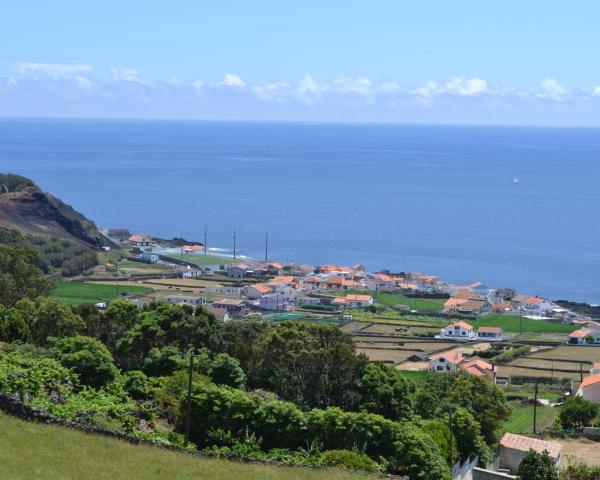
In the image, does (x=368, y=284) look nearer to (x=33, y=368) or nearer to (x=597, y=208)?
(x=33, y=368)

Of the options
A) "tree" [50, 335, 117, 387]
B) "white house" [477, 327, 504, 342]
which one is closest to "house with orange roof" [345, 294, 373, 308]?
"white house" [477, 327, 504, 342]

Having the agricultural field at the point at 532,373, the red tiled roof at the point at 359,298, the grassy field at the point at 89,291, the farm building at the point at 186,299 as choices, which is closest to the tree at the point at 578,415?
the agricultural field at the point at 532,373

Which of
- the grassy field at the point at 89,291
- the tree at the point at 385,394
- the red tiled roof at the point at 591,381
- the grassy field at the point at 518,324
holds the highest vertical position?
the tree at the point at 385,394

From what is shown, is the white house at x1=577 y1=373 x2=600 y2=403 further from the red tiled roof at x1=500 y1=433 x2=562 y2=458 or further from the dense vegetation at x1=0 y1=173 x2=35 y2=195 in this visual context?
the dense vegetation at x1=0 y1=173 x2=35 y2=195

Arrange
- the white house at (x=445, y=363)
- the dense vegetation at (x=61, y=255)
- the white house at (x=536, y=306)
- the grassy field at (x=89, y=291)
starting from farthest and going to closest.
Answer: the dense vegetation at (x=61, y=255)
the white house at (x=536, y=306)
the grassy field at (x=89, y=291)
the white house at (x=445, y=363)

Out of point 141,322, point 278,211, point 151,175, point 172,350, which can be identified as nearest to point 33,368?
point 172,350

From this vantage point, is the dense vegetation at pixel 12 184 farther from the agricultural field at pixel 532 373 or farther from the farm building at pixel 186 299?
the agricultural field at pixel 532 373

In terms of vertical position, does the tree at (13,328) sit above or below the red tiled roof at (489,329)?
above
